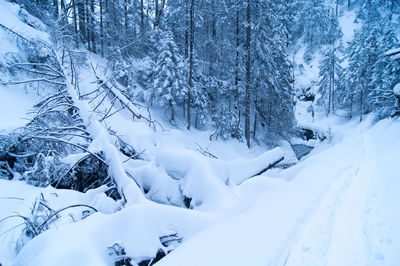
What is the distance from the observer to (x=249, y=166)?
499 centimetres

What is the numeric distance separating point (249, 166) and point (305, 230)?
77.0 inches

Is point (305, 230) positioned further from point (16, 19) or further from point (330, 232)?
point (16, 19)

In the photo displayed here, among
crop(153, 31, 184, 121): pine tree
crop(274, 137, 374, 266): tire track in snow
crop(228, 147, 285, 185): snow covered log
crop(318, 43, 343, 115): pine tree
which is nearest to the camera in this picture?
crop(274, 137, 374, 266): tire track in snow

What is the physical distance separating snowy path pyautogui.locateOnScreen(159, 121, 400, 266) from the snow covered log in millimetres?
462

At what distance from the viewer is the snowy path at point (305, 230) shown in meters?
2.40

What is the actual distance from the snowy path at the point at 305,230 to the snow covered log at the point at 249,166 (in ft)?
1.52

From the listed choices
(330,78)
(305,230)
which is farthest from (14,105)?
(330,78)

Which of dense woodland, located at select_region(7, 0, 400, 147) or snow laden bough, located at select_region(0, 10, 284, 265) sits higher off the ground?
dense woodland, located at select_region(7, 0, 400, 147)

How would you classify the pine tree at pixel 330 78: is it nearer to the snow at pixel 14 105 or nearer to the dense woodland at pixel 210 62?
the dense woodland at pixel 210 62

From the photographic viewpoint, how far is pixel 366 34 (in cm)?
2944

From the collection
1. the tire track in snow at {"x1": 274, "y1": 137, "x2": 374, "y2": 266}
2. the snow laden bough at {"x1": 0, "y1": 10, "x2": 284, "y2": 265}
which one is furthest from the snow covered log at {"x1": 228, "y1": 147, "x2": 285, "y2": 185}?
the tire track in snow at {"x1": 274, "y1": 137, "x2": 374, "y2": 266}

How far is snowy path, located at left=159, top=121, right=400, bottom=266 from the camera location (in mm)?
2402

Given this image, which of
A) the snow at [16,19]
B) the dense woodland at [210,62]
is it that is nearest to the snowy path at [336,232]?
the dense woodland at [210,62]

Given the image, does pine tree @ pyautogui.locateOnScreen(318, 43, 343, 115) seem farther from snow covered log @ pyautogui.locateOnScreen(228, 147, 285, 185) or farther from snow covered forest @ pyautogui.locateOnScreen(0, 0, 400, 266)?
snow covered log @ pyautogui.locateOnScreen(228, 147, 285, 185)
